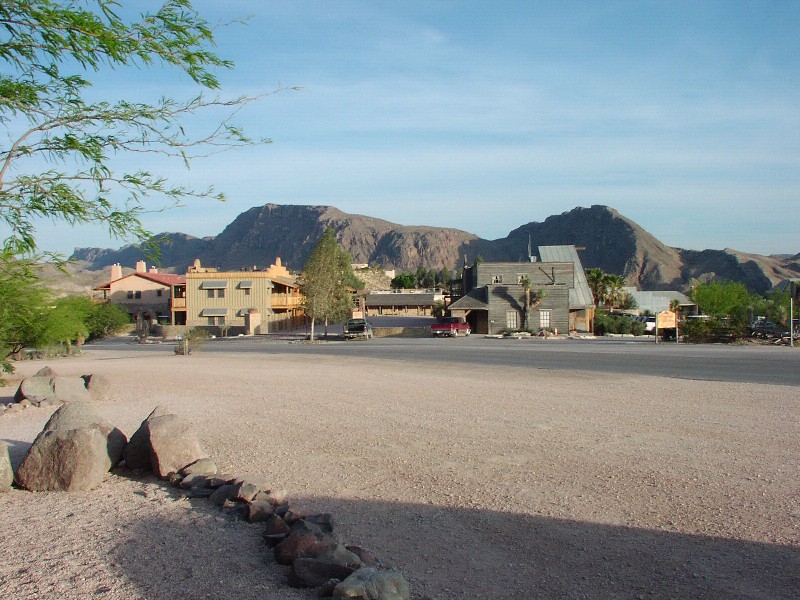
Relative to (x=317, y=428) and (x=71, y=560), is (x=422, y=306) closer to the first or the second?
(x=317, y=428)

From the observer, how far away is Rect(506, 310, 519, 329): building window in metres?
60.4

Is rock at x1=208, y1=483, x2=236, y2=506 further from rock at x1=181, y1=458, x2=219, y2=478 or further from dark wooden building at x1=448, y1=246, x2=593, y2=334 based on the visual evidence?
dark wooden building at x1=448, y1=246, x2=593, y2=334

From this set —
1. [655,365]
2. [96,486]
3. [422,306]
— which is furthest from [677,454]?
[422,306]

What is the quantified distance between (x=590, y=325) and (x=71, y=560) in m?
62.4

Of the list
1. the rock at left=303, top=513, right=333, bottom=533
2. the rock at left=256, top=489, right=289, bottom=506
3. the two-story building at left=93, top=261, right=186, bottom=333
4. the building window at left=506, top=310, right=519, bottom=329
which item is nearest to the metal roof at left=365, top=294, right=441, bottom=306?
the two-story building at left=93, top=261, right=186, bottom=333

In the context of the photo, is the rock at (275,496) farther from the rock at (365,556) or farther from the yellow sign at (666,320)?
the yellow sign at (666,320)

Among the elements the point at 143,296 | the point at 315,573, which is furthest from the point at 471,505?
the point at 143,296

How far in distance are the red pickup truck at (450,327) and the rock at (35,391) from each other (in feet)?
134

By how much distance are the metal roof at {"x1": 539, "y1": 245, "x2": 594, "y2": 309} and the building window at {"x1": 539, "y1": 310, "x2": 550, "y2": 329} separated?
3.72m

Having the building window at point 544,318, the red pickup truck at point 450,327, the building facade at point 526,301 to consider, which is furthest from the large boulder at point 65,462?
the building window at point 544,318

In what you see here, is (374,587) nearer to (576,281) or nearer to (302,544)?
(302,544)

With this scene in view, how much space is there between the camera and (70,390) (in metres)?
16.3

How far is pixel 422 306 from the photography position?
10350cm

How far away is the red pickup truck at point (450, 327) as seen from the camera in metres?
55.5
